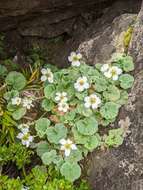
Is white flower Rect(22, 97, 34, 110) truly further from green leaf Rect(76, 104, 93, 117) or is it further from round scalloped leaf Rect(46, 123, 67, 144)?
green leaf Rect(76, 104, 93, 117)

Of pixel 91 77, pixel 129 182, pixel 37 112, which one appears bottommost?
pixel 129 182

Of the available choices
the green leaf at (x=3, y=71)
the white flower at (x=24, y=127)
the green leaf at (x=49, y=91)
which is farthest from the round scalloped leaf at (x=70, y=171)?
the green leaf at (x=3, y=71)

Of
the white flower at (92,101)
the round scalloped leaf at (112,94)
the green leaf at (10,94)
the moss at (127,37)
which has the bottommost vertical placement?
the green leaf at (10,94)

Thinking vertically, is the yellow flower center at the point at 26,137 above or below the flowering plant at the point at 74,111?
below

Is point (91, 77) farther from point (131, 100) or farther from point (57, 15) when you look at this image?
point (57, 15)

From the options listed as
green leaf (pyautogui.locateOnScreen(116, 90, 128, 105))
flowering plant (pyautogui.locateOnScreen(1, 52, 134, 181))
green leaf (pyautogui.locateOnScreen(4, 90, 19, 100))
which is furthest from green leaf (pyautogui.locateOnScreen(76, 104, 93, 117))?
green leaf (pyautogui.locateOnScreen(4, 90, 19, 100))

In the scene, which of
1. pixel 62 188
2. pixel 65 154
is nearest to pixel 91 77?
pixel 65 154

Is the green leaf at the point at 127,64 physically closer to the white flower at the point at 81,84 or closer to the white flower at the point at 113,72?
the white flower at the point at 113,72
